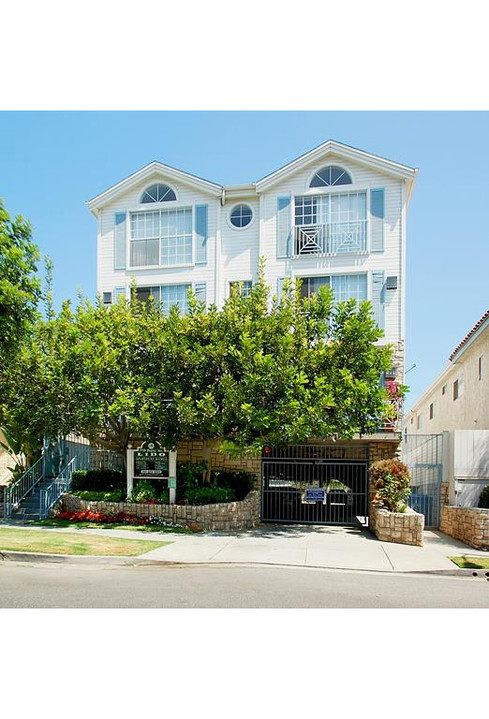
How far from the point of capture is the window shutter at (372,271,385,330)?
23.1 m

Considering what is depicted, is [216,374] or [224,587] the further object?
[216,374]

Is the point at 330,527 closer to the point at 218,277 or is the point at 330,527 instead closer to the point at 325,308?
the point at 325,308

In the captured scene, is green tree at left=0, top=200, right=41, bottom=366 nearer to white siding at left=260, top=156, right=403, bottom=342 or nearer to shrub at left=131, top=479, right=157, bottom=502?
shrub at left=131, top=479, right=157, bottom=502

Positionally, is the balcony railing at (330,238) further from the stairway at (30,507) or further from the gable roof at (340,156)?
the stairway at (30,507)

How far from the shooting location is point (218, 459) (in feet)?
75.0

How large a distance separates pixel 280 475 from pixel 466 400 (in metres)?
8.87

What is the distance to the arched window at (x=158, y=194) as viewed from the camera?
25656 millimetres

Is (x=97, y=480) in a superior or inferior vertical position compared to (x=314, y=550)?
superior

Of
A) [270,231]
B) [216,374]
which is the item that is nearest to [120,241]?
[270,231]

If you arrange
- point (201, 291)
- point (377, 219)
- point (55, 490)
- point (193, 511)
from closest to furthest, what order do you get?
point (193, 511) < point (55, 490) < point (377, 219) < point (201, 291)

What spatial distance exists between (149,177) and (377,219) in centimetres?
916

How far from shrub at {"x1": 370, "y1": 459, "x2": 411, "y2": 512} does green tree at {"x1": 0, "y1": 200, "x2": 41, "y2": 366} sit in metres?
10.3

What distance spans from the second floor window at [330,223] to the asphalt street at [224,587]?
14105 millimetres

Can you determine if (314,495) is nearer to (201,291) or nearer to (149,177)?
(201,291)
